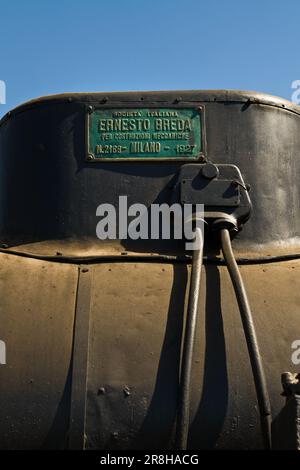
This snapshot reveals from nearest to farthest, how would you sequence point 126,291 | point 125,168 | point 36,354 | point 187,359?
point 187,359 → point 36,354 → point 126,291 → point 125,168

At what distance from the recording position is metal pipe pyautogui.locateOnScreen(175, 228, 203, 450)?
2.36m

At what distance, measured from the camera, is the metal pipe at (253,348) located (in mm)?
2398

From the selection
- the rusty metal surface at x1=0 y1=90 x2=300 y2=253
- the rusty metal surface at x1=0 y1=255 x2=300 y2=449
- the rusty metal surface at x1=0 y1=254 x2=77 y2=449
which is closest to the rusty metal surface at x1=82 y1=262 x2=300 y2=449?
the rusty metal surface at x1=0 y1=255 x2=300 y2=449

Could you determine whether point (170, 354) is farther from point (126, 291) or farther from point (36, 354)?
point (36, 354)

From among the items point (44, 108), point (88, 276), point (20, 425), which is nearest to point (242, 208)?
Result: point (88, 276)

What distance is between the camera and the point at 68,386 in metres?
2.49

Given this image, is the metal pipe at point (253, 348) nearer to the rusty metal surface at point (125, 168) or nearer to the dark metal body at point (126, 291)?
the dark metal body at point (126, 291)

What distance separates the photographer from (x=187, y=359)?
2445 millimetres

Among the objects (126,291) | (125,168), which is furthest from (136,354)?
(125,168)

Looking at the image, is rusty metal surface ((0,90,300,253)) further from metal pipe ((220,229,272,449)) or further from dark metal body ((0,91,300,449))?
metal pipe ((220,229,272,449))

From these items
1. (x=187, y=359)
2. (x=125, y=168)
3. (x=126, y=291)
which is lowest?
(x=187, y=359)

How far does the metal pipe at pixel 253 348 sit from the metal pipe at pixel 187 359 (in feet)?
0.45

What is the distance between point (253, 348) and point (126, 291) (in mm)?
573

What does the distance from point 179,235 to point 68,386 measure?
870 millimetres
